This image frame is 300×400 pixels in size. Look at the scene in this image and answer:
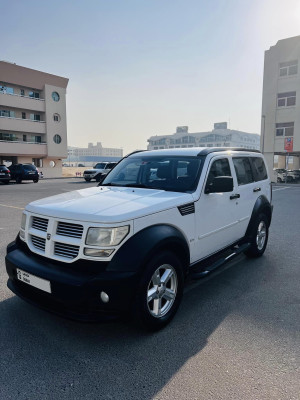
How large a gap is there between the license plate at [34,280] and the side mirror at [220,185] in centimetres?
209

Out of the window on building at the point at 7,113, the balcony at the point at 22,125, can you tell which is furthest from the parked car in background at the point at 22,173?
the window on building at the point at 7,113

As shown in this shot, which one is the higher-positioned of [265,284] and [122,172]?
[122,172]

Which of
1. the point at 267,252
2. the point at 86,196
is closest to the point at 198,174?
the point at 86,196

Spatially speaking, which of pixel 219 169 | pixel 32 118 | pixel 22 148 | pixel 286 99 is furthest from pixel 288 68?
Result: pixel 22 148

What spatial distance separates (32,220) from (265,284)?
3.26 m

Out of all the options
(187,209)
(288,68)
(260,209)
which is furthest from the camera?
(288,68)

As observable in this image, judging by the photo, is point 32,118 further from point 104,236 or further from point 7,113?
point 104,236

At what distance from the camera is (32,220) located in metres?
3.19

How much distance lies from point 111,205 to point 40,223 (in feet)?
2.56

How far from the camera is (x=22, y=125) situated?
39.5 metres

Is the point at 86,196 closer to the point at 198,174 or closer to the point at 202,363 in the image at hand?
the point at 198,174

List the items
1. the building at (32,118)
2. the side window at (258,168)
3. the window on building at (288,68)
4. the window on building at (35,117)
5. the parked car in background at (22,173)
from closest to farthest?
the side window at (258,168), the parked car in background at (22,173), the window on building at (288,68), the building at (32,118), the window on building at (35,117)

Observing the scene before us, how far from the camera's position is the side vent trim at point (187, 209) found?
10.7 ft

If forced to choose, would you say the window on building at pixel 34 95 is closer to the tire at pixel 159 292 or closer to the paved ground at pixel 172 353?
the paved ground at pixel 172 353
